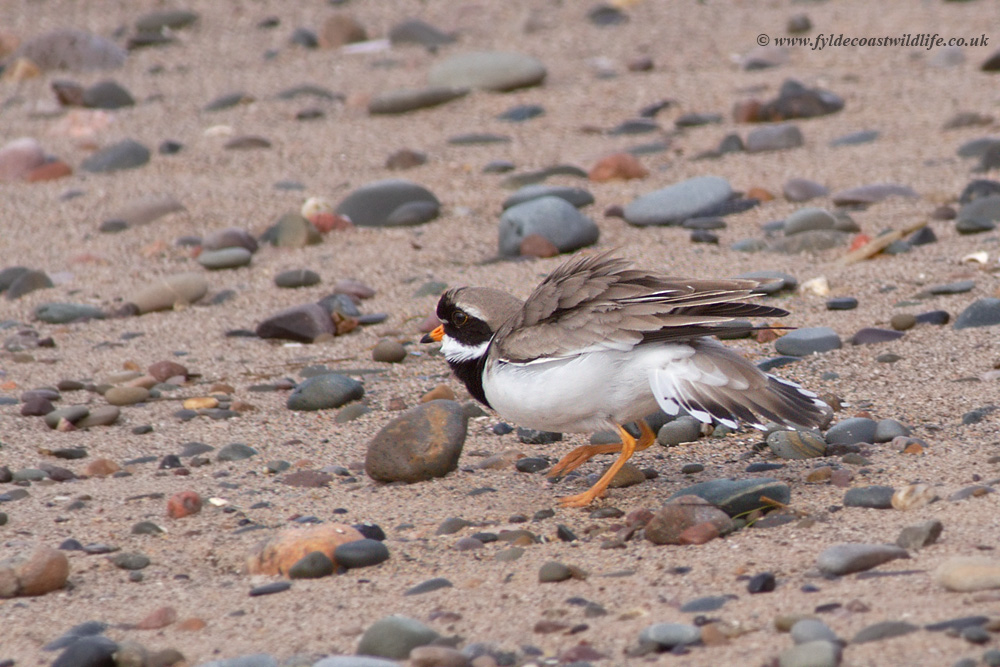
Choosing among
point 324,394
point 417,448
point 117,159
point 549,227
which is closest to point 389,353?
point 324,394

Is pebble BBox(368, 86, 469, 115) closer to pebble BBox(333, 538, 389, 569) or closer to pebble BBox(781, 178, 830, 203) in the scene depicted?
pebble BBox(781, 178, 830, 203)

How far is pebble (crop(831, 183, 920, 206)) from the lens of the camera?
318 inches

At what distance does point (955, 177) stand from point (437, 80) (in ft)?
15.9

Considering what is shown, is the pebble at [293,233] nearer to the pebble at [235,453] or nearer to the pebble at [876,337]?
the pebble at [235,453]

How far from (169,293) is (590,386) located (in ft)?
12.5

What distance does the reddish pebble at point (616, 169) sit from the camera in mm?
9000

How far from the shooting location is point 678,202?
823 cm

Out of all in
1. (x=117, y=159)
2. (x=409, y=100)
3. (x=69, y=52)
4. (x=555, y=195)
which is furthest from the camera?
(x=69, y=52)

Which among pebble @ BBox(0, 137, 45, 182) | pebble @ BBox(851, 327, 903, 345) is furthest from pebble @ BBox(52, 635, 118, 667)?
pebble @ BBox(0, 137, 45, 182)

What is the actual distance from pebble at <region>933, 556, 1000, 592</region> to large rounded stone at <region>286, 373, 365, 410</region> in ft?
10.5

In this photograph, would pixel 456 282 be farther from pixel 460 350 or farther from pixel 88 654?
pixel 88 654

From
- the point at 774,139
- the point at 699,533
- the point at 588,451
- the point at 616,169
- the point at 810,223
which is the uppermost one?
the point at 774,139

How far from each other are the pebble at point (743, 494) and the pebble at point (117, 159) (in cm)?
692

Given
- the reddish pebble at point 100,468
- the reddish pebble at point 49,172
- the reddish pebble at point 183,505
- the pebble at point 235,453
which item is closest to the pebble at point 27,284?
the reddish pebble at point 49,172
